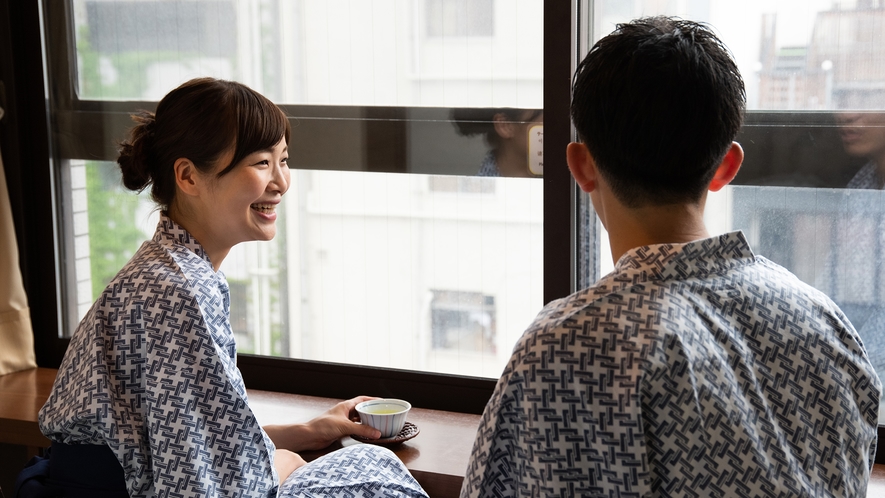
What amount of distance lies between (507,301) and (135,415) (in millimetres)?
913

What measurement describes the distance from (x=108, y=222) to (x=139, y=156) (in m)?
0.91

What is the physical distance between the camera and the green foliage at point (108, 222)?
2.40 m

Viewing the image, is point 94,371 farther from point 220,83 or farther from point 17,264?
point 17,264

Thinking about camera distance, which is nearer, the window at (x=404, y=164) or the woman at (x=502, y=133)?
the window at (x=404, y=164)

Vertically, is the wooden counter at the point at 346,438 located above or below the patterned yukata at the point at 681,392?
below

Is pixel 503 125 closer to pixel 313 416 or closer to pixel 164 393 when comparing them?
pixel 313 416

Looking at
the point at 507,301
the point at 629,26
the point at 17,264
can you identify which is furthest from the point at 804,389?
the point at 17,264

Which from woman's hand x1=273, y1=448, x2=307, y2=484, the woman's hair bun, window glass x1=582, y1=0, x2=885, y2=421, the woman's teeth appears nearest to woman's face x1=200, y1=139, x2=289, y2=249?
the woman's teeth

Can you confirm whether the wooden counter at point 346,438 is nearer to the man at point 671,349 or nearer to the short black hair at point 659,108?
the man at point 671,349

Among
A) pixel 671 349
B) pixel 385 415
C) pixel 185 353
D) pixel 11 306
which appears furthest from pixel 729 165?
pixel 11 306

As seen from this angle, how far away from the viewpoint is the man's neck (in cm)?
92

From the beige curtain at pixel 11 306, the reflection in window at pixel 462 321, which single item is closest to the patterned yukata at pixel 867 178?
the reflection in window at pixel 462 321

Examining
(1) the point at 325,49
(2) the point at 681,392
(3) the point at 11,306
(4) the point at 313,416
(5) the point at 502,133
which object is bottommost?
(4) the point at 313,416

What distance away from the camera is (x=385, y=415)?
1.80 meters
